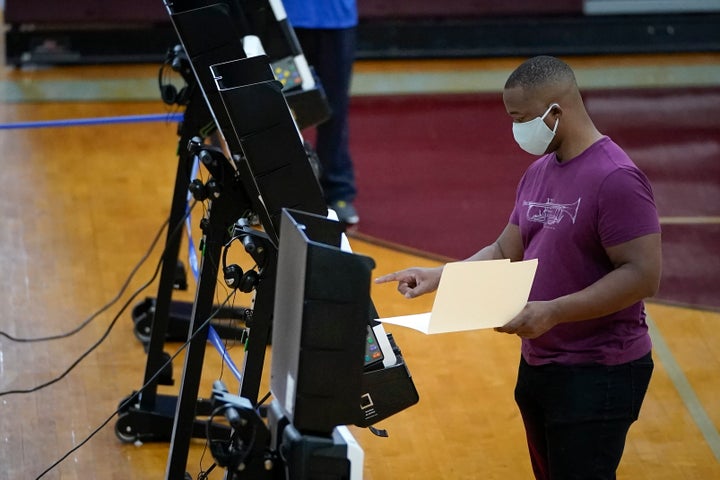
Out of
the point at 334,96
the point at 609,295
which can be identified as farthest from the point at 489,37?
the point at 609,295

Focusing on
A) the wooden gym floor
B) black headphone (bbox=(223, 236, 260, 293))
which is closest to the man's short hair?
black headphone (bbox=(223, 236, 260, 293))

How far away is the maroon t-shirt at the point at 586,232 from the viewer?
2402mm

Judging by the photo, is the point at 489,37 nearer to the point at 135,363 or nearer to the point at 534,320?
the point at 135,363

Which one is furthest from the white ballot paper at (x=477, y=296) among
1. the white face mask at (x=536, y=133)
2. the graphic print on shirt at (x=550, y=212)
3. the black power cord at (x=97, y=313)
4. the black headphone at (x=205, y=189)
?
the black power cord at (x=97, y=313)

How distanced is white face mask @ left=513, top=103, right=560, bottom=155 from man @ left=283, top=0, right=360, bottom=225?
3225 mm

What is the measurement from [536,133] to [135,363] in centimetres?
239

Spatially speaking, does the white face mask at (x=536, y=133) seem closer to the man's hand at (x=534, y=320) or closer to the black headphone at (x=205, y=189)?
the man's hand at (x=534, y=320)

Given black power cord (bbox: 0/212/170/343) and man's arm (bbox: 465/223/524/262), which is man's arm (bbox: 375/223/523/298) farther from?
black power cord (bbox: 0/212/170/343)

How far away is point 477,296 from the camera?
7.41ft

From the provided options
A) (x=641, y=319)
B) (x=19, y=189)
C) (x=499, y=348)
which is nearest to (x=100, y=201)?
(x=19, y=189)

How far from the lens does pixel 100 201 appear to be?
19.4 feet

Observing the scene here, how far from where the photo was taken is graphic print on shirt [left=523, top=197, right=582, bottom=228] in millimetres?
2479

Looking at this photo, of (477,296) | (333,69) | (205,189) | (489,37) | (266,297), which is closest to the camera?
(477,296)

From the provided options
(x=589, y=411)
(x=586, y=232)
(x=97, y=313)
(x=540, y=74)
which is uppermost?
(x=540, y=74)
